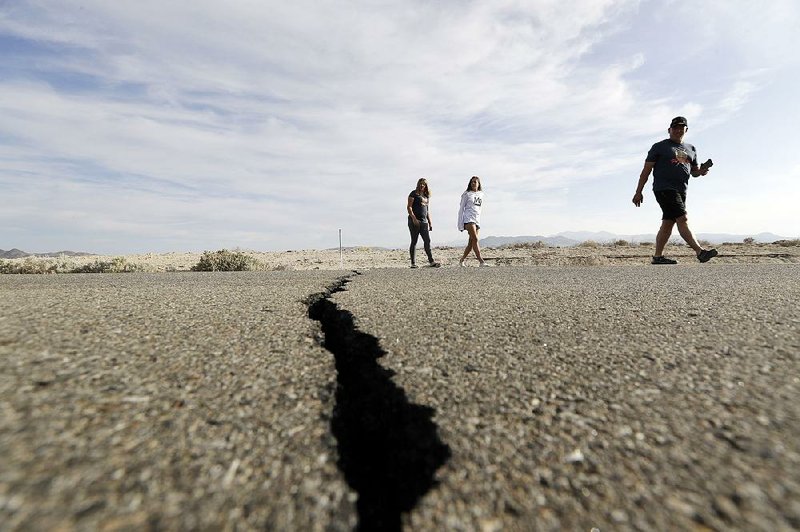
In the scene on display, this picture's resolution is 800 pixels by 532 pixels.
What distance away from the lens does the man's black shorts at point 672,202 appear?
20.0ft

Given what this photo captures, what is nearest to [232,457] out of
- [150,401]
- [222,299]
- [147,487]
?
[147,487]

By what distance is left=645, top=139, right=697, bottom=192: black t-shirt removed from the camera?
240 inches

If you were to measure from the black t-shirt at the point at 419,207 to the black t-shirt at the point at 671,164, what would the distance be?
3838 mm

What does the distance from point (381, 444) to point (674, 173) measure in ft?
21.8

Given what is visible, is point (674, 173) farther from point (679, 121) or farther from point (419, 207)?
point (419, 207)

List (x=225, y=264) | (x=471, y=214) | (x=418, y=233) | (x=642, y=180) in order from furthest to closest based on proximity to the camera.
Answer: (x=225, y=264), (x=418, y=233), (x=471, y=214), (x=642, y=180)

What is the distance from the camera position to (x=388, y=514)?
70cm

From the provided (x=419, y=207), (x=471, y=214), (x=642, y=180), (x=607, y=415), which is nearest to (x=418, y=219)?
(x=419, y=207)

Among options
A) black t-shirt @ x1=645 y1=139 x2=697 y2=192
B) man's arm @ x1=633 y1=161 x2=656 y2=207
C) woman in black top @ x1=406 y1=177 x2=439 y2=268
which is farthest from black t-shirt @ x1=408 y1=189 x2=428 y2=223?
black t-shirt @ x1=645 y1=139 x2=697 y2=192

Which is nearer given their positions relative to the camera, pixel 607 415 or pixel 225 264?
pixel 607 415

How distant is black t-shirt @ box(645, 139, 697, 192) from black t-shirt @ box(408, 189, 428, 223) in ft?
12.6

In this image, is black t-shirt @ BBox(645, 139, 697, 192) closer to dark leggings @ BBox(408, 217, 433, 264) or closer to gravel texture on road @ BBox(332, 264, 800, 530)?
dark leggings @ BBox(408, 217, 433, 264)

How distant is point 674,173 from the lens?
608cm

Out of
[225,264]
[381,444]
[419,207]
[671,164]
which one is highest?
[671,164]
